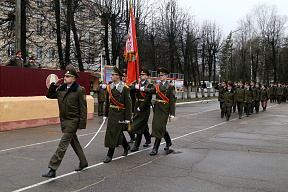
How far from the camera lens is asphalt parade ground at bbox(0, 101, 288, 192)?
459cm

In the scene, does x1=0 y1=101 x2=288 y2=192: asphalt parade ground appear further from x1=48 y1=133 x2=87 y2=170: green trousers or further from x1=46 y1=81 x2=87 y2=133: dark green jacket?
x1=46 y1=81 x2=87 y2=133: dark green jacket

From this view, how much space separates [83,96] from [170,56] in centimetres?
2599

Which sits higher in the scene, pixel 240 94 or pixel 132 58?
pixel 132 58

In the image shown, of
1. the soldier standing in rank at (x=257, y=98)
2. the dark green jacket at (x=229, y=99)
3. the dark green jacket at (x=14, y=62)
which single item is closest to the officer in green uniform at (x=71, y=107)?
the dark green jacket at (x=14, y=62)

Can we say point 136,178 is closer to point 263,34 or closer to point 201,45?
point 201,45

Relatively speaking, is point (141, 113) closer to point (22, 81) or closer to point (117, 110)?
point (117, 110)

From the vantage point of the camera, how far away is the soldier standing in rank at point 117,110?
239 inches

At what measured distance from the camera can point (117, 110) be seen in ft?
20.2

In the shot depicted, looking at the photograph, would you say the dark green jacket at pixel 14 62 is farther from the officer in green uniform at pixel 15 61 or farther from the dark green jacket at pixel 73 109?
the dark green jacket at pixel 73 109

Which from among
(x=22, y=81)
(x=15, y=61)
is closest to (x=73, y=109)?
(x=22, y=81)

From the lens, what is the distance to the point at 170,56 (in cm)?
3053

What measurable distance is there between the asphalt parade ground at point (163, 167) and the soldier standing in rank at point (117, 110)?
0.54 m

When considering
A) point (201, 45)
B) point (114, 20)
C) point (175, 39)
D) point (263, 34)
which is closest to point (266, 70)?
point (263, 34)

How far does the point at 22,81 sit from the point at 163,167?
7.82 m
